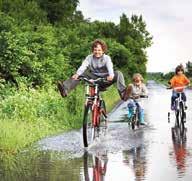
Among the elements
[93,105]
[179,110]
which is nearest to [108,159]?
[93,105]

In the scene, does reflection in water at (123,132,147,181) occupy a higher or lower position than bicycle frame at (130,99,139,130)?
lower

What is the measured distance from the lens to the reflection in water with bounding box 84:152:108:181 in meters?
8.94

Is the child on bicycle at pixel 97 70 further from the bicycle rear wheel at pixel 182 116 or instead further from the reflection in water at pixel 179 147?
the bicycle rear wheel at pixel 182 116

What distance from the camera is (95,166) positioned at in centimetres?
988

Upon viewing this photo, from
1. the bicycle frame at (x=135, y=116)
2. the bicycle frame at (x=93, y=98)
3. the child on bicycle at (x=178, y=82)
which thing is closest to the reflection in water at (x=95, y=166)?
the bicycle frame at (x=93, y=98)

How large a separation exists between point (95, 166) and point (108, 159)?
819 mm

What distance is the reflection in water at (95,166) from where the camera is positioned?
29.3 ft

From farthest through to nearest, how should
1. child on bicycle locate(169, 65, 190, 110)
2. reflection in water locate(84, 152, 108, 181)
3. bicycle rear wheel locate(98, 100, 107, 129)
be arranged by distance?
child on bicycle locate(169, 65, 190, 110) → bicycle rear wheel locate(98, 100, 107, 129) → reflection in water locate(84, 152, 108, 181)

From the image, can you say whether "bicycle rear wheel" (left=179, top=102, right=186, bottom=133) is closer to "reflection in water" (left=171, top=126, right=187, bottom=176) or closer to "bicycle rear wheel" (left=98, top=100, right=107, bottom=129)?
"reflection in water" (left=171, top=126, right=187, bottom=176)

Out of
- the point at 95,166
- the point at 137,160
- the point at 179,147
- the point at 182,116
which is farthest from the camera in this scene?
the point at 182,116

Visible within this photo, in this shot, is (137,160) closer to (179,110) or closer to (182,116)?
(182,116)

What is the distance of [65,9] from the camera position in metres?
68.2

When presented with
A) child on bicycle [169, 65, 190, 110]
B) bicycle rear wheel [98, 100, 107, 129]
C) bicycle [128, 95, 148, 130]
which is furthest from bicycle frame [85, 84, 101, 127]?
child on bicycle [169, 65, 190, 110]

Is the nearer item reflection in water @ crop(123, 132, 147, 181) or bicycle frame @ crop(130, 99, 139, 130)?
reflection in water @ crop(123, 132, 147, 181)
